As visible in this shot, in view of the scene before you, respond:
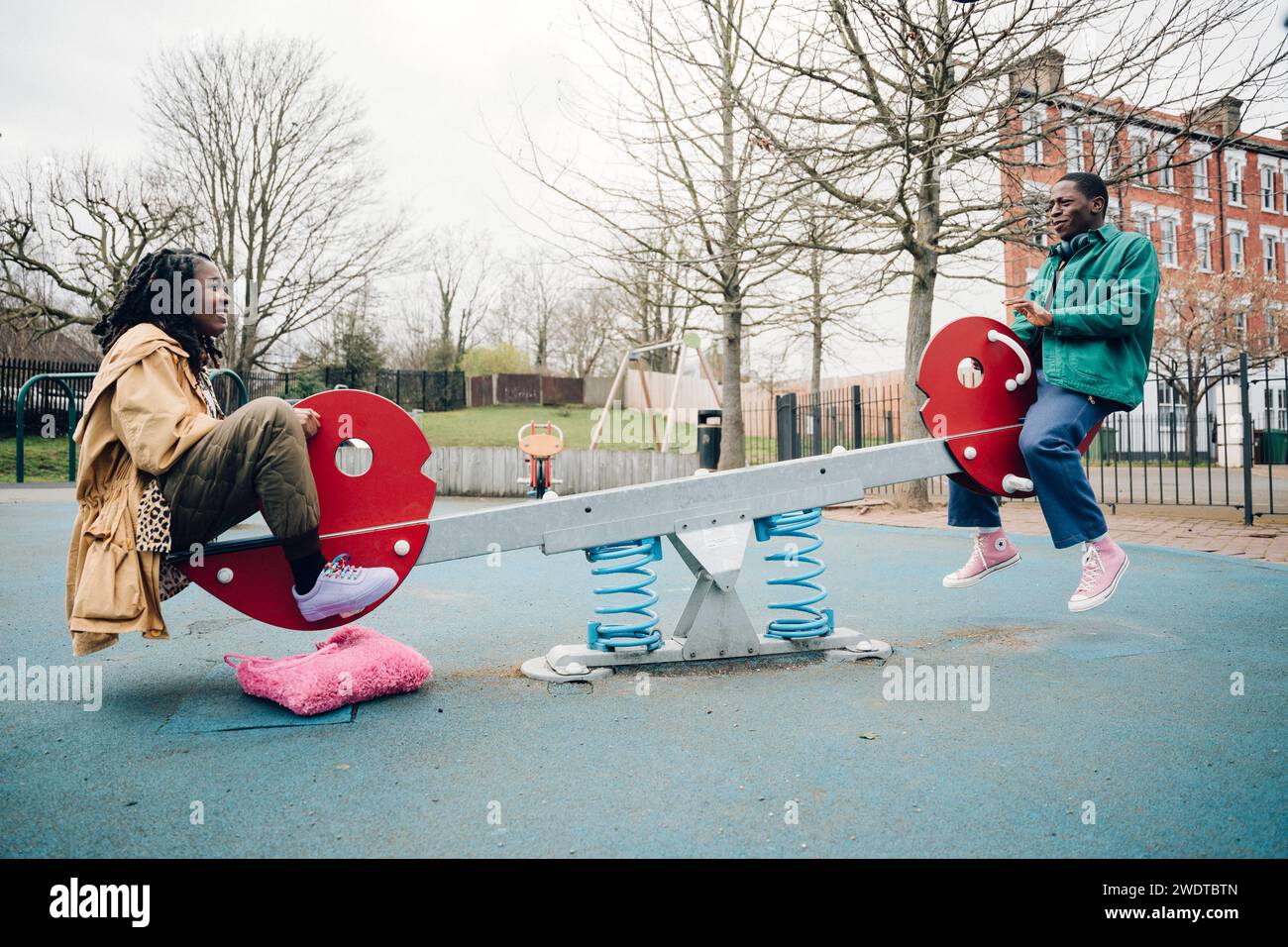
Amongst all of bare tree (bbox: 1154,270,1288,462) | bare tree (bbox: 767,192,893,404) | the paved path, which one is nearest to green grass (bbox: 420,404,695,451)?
bare tree (bbox: 767,192,893,404)

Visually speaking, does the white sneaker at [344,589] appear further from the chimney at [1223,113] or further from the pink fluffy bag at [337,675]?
the chimney at [1223,113]

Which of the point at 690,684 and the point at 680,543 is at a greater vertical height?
the point at 680,543

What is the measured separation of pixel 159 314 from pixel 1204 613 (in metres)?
5.58

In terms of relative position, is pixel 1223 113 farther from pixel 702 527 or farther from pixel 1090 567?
pixel 702 527

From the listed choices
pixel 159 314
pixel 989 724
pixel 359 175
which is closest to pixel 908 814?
pixel 989 724

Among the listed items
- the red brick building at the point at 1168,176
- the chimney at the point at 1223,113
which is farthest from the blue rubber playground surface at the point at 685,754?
the chimney at the point at 1223,113

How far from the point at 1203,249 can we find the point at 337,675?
31.7m

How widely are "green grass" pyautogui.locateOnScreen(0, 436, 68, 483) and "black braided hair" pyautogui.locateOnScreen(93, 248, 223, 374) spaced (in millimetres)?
16635

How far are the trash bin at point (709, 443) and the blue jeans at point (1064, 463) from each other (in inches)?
461

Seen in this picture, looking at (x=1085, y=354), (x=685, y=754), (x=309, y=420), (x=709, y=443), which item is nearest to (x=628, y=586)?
(x=685, y=754)

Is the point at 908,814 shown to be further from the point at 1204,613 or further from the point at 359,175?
the point at 359,175

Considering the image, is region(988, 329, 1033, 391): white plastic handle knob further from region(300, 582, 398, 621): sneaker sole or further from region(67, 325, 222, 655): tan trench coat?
region(67, 325, 222, 655): tan trench coat
